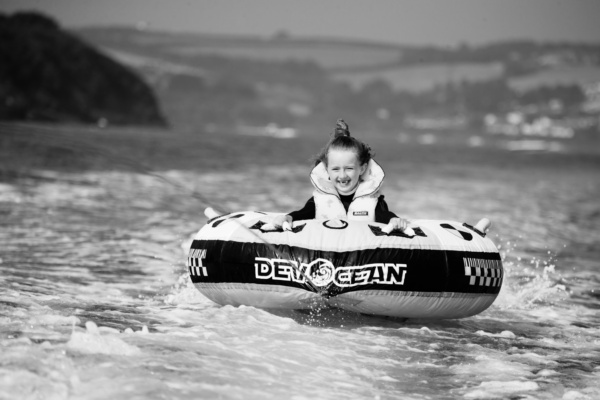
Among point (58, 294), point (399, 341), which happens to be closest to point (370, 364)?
point (399, 341)

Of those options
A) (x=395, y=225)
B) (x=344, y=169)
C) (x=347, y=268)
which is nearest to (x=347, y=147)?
(x=344, y=169)

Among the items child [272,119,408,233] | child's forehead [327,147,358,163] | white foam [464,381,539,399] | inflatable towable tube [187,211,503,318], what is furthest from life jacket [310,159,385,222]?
white foam [464,381,539,399]

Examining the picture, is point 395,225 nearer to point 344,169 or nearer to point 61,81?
point 344,169

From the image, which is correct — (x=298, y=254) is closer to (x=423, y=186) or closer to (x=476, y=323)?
(x=476, y=323)

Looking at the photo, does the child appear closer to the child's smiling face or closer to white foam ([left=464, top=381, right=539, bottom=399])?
the child's smiling face

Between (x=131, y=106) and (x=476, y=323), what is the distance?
5066 inches

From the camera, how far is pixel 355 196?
685cm

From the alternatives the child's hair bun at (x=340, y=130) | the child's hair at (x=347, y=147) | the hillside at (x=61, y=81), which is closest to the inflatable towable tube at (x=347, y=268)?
the child's hair at (x=347, y=147)

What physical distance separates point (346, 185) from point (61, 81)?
11909 cm

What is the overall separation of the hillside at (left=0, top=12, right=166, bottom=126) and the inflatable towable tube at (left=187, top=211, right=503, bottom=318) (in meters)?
94.3

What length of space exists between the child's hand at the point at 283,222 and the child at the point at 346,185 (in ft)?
0.82

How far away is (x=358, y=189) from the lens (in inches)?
269

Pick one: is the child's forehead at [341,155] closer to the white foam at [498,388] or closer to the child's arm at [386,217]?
the child's arm at [386,217]

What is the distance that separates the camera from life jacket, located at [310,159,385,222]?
6797 mm
